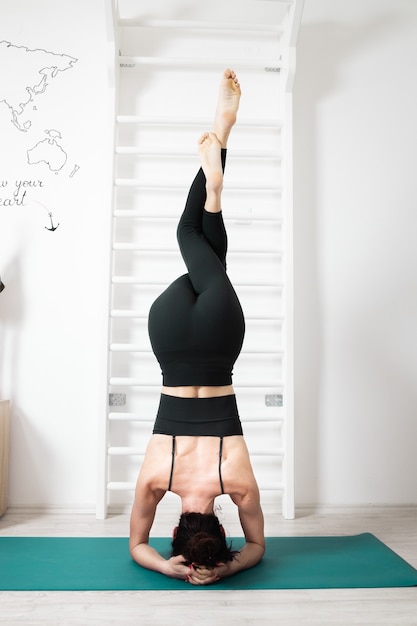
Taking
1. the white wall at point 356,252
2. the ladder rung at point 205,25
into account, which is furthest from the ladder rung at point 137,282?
the ladder rung at point 205,25

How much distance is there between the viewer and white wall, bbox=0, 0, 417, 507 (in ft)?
10.3

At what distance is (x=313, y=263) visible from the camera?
3.28m

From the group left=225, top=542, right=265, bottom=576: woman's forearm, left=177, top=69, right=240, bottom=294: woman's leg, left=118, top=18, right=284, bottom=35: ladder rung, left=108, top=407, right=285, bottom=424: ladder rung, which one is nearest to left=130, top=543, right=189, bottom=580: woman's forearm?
left=225, top=542, right=265, bottom=576: woman's forearm

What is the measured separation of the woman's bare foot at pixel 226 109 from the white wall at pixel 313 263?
0.83m

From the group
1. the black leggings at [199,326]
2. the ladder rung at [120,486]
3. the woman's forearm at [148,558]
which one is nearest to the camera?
the woman's forearm at [148,558]

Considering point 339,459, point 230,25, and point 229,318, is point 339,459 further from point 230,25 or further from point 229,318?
point 230,25

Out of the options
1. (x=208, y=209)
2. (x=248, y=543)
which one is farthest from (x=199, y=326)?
(x=248, y=543)

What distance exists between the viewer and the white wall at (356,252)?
3.22 m

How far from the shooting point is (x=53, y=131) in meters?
3.25

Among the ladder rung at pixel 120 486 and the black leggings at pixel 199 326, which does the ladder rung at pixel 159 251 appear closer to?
the black leggings at pixel 199 326

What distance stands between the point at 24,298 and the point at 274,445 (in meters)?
1.54

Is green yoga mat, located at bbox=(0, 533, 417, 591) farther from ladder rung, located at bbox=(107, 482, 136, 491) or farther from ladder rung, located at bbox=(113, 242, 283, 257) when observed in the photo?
ladder rung, located at bbox=(113, 242, 283, 257)

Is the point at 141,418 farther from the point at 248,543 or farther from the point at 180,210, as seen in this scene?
the point at 180,210

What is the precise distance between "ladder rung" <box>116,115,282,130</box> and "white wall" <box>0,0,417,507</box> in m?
0.10
